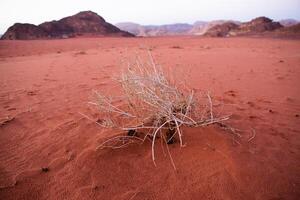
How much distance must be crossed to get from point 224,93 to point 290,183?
226 cm

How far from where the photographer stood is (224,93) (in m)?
3.96

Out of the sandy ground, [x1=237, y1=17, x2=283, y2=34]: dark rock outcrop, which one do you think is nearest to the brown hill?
[x1=237, y1=17, x2=283, y2=34]: dark rock outcrop

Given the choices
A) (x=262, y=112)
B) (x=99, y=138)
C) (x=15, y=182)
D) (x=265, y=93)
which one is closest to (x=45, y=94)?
(x=99, y=138)

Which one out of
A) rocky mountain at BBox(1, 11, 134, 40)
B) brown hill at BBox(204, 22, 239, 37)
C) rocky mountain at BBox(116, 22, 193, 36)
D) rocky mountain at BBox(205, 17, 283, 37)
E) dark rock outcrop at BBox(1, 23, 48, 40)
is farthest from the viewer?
rocky mountain at BBox(116, 22, 193, 36)

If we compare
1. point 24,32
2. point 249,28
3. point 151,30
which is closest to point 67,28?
point 24,32

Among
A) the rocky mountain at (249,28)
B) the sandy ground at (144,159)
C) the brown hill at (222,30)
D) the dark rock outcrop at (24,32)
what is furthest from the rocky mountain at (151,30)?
the sandy ground at (144,159)

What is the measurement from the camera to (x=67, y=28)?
24.1 m

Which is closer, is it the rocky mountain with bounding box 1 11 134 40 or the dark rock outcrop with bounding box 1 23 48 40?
the dark rock outcrop with bounding box 1 23 48 40

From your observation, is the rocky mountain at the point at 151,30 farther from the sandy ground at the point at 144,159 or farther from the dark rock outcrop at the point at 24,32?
the sandy ground at the point at 144,159

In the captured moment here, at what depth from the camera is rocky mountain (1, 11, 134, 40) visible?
69.4ft

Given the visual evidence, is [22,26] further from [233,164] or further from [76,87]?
[233,164]

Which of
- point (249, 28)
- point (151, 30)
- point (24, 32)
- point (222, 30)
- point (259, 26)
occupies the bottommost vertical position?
point (151, 30)

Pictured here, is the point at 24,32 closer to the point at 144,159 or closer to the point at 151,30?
the point at 144,159

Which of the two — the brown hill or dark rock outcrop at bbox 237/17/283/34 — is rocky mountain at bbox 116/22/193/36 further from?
dark rock outcrop at bbox 237/17/283/34
